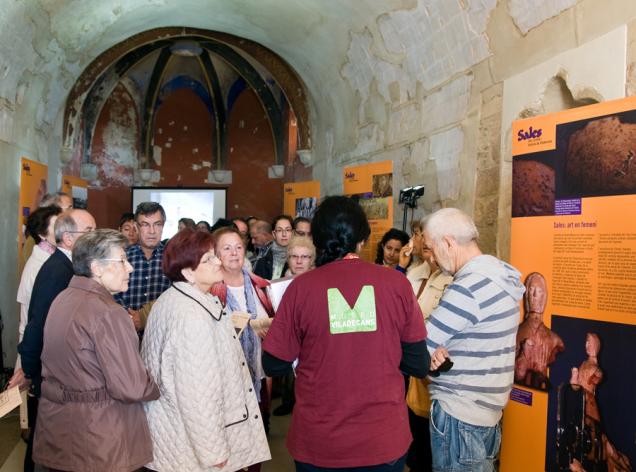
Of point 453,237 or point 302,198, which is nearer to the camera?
point 453,237

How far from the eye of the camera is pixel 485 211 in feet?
13.0

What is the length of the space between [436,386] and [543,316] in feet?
2.67

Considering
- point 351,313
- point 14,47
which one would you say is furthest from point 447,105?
point 14,47

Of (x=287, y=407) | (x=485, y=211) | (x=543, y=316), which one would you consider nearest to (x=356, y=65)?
(x=485, y=211)

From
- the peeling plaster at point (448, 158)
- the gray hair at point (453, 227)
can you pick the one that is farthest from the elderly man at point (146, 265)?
the peeling plaster at point (448, 158)

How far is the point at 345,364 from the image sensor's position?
178cm

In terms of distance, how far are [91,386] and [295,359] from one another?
2.61 feet

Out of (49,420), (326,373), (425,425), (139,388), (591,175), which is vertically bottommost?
(425,425)

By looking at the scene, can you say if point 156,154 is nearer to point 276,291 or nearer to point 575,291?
point 276,291

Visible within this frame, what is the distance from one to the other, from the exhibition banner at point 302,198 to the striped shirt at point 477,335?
4.99 m

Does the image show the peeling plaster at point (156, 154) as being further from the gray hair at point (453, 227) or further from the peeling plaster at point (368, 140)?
the gray hair at point (453, 227)

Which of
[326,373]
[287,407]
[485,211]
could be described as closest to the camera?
[326,373]

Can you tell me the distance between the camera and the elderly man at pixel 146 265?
11.6ft

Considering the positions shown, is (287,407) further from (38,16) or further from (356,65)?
(38,16)
